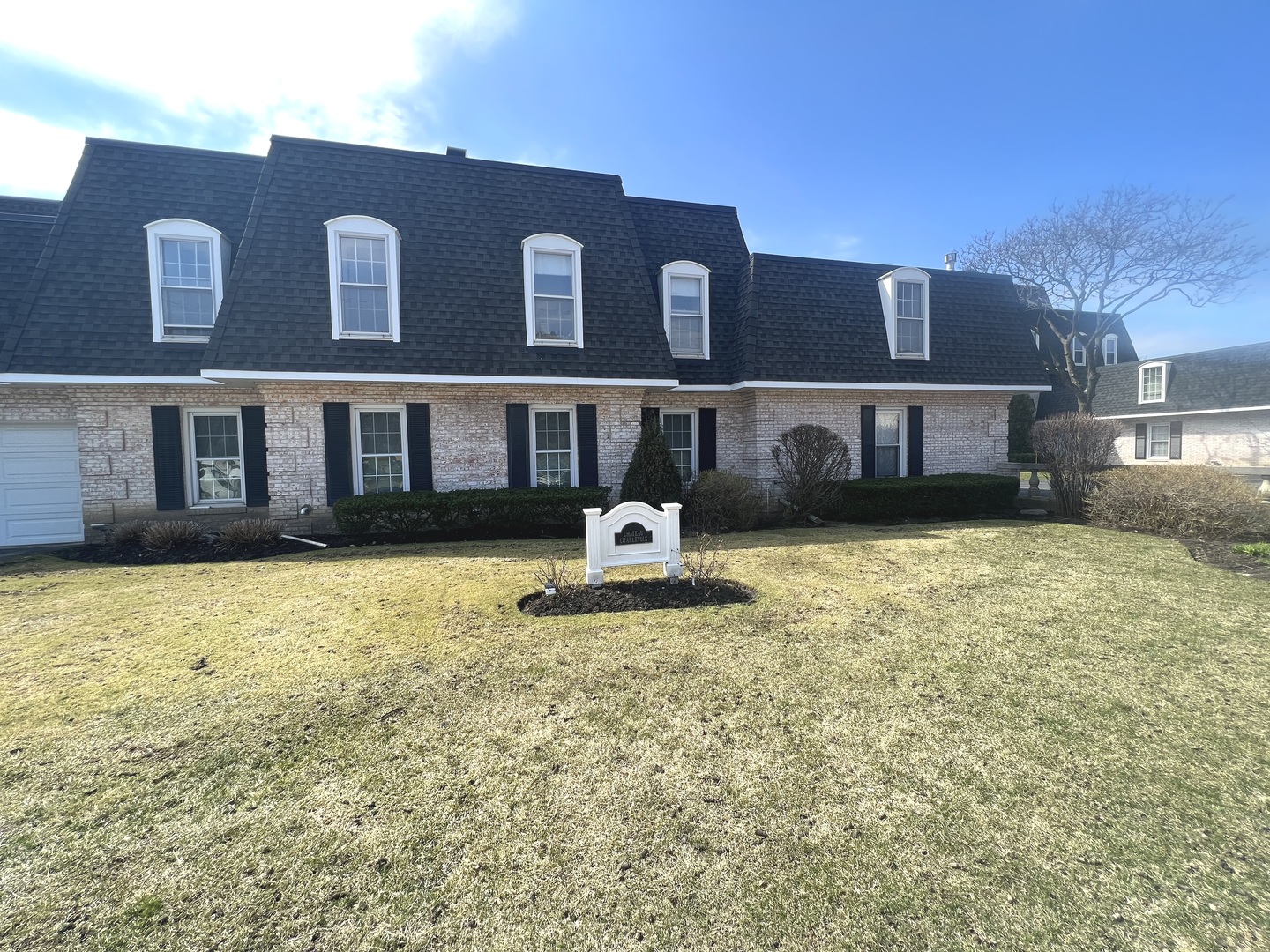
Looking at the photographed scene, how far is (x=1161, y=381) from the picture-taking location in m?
25.8

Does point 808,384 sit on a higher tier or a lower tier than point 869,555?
higher

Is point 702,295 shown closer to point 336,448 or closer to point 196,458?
point 336,448

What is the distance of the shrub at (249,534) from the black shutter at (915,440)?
1512 cm

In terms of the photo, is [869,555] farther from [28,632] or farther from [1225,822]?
[28,632]

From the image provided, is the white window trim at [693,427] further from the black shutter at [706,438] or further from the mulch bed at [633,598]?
the mulch bed at [633,598]

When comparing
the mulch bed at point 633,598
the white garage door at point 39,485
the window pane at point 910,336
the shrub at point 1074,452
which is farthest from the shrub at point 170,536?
the shrub at point 1074,452

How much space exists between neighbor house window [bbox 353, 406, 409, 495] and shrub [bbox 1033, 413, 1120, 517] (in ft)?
48.3

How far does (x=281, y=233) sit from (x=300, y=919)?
41.1 ft

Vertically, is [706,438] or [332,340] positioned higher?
[332,340]

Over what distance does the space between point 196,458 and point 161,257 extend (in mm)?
4117

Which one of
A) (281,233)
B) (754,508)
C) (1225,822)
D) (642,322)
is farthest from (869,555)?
(281,233)

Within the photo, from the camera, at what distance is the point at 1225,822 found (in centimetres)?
290

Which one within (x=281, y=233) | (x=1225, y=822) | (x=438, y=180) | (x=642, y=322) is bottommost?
(x=1225, y=822)

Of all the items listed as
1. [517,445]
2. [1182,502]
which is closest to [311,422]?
[517,445]
